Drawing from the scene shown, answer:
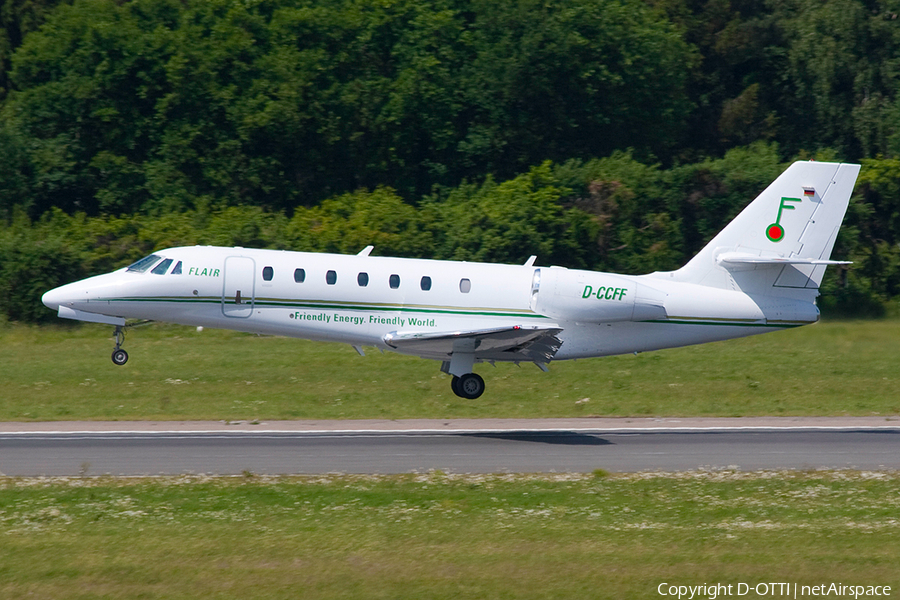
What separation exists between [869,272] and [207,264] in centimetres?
2677

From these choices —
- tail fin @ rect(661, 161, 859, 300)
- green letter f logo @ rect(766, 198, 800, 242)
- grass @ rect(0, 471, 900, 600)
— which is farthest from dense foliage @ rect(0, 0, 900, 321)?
grass @ rect(0, 471, 900, 600)

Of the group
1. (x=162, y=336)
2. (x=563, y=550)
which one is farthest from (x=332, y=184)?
(x=563, y=550)

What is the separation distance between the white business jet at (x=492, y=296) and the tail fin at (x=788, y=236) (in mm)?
23

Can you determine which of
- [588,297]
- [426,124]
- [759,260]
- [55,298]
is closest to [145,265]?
[55,298]

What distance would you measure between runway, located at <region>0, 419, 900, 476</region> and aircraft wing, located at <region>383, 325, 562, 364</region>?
1.61 m

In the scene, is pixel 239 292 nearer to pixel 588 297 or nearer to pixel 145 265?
pixel 145 265

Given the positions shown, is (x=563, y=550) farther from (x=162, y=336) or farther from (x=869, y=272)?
(x=869, y=272)

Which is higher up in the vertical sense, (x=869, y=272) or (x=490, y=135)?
(x=490, y=135)

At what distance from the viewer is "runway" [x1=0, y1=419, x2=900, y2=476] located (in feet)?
63.2

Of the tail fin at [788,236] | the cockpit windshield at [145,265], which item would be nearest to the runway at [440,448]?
the tail fin at [788,236]

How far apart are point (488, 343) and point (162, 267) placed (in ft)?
24.1

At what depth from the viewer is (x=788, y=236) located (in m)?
25.0

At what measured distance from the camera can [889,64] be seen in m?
53.4

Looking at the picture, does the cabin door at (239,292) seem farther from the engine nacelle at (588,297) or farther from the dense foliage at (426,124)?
the dense foliage at (426,124)
